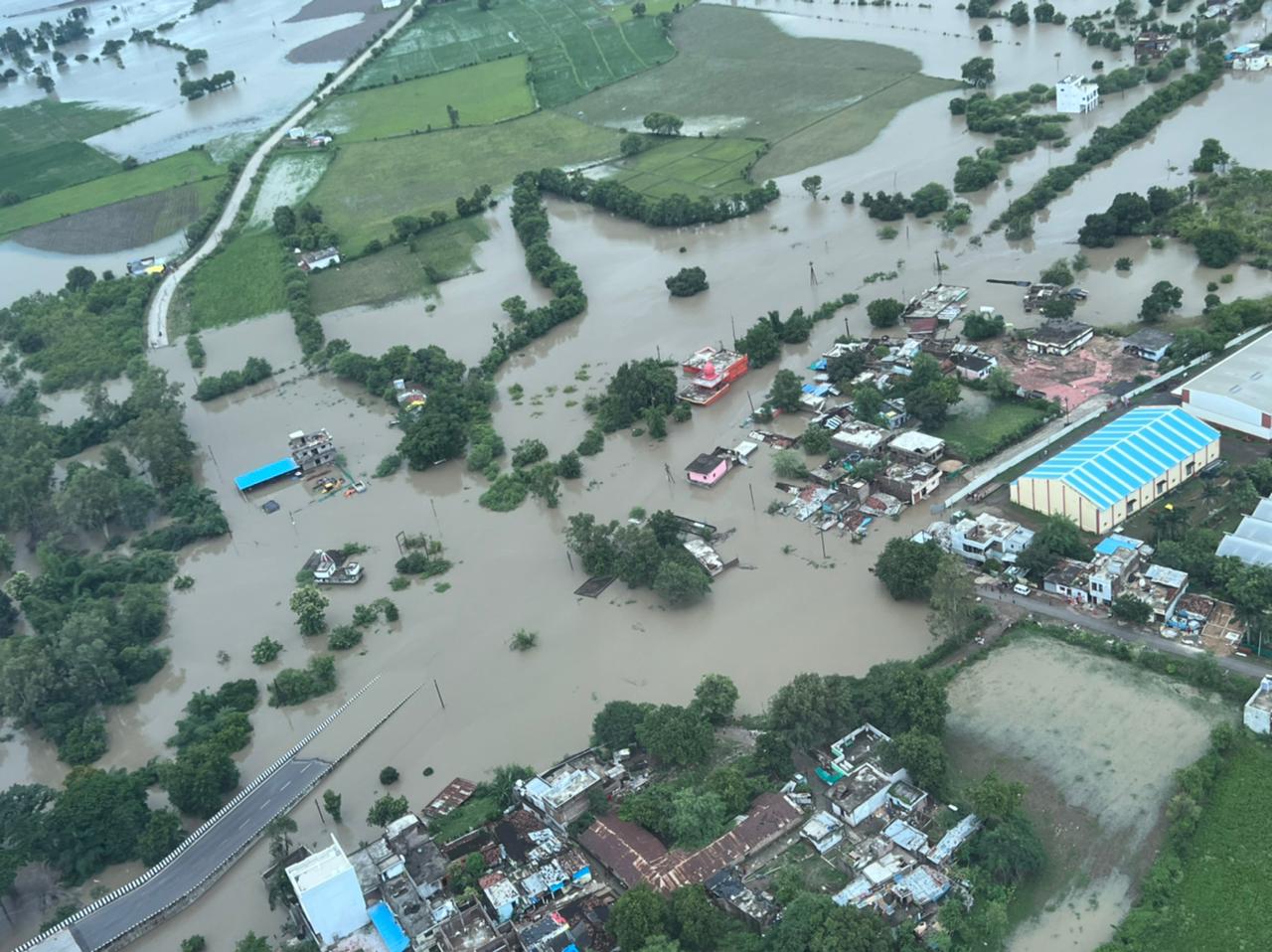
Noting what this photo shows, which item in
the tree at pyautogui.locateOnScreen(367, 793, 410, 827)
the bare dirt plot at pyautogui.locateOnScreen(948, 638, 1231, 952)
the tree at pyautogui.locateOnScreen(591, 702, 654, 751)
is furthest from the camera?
the tree at pyautogui.locateOnScreen(591, 702, 654, 751)

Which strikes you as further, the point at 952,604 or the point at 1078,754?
the point at 952,604

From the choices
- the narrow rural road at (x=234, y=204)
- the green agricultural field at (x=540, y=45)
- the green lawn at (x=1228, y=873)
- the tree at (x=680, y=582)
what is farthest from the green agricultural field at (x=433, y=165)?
the green lawn at (x=1228, y=873)

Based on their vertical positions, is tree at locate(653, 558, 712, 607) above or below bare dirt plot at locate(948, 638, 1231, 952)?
above

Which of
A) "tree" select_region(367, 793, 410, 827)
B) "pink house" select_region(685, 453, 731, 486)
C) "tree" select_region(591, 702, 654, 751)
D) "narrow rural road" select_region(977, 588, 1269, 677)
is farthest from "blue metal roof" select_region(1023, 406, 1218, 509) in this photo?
"tree" select_region(367, 793, 410, 827)

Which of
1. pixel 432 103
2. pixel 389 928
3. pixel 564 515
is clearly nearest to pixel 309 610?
pixel 564 515

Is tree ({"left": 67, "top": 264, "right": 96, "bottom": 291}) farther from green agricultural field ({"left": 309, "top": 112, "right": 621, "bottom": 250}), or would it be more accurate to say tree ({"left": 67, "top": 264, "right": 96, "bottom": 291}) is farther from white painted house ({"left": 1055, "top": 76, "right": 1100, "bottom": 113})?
white painted house ({"left": 1055, "top": 76, "right": 1100, "bottom": 113})

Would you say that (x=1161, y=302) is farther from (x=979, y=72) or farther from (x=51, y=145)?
(x=51, y=145)

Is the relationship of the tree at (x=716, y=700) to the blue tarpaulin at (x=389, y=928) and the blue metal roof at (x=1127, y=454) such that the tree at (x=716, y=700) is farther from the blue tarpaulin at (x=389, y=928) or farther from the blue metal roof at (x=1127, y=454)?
the blue metal roof at (x=1127, y=454)
